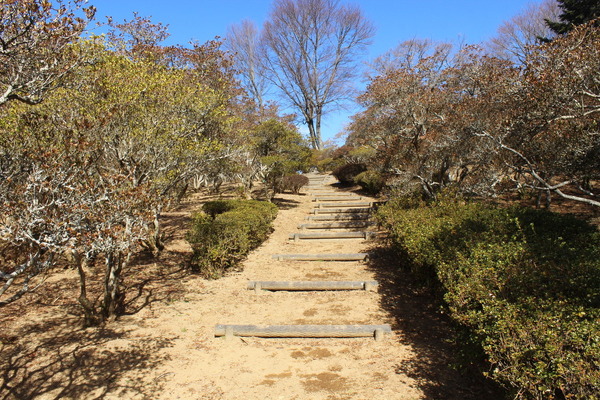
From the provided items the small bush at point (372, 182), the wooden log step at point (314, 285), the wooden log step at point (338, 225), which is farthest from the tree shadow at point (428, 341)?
the small bush at point (372, 182)

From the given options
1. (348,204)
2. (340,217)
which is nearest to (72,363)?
(340,217)

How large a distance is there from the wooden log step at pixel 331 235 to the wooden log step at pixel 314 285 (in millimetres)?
4284

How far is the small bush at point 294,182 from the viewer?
20.1 m

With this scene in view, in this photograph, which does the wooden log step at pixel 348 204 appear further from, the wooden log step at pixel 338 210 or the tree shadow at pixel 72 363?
the tree shadow at pixel 72 363

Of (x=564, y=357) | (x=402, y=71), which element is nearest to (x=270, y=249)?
(x=402, y=71)

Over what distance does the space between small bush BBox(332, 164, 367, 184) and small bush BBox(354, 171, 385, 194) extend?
2.45 metres

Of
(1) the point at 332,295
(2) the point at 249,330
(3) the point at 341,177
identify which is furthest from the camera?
(3) the point at 341,177

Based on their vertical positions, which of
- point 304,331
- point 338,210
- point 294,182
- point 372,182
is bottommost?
point 304,331

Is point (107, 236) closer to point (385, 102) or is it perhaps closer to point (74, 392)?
point (74, 392)

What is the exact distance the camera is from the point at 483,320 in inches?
148

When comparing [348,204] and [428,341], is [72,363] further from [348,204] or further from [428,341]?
[348,204]

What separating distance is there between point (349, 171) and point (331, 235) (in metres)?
11.7

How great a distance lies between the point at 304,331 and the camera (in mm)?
5965

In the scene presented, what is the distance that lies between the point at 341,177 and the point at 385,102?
13.1 metres
